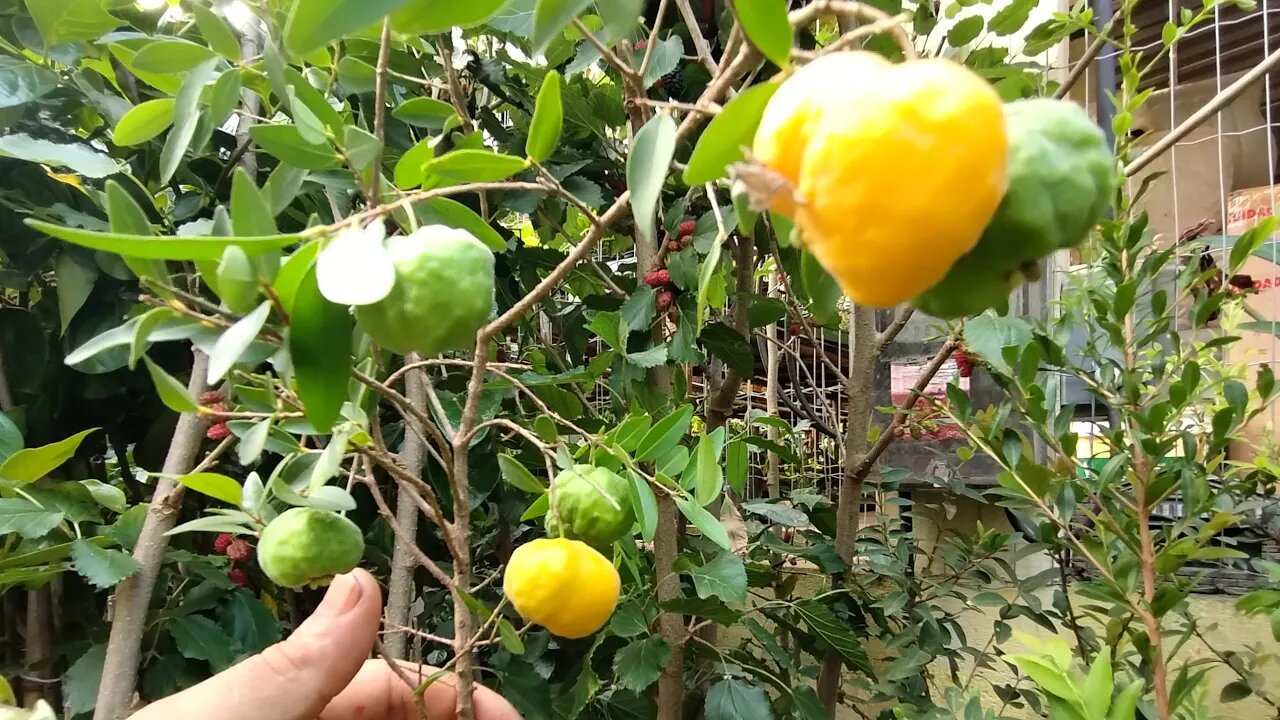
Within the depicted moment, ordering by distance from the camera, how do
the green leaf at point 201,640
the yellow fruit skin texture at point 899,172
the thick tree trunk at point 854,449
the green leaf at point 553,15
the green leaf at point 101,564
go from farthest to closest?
1. the thick tree trunk at point 854,449
2. the green leaf at point 201,640
3. the green leaf at point 101,564
4. the green leaf at point 553,15
5. the yellow fruit skin texture at point 899,172

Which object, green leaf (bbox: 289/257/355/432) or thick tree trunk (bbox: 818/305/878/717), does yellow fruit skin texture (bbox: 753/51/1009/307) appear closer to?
green leaf (bbox: 289/257/355/432)

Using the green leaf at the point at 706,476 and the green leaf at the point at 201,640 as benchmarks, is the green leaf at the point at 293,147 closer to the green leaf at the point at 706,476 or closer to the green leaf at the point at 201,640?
the green leaf at the point at 706,476

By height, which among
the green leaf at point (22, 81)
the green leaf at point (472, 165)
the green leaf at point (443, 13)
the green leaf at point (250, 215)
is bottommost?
the green leaf at point (250, 215)

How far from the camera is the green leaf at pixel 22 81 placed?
69 cm

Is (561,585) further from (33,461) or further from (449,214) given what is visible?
(33,461)

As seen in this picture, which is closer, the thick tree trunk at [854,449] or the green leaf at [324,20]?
the green leaf at [324,20]

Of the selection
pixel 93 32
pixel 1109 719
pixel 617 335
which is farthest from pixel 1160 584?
pixel 93 32

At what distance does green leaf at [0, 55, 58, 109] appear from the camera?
2.26 feet

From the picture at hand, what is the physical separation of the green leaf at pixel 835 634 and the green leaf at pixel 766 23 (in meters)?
0.79

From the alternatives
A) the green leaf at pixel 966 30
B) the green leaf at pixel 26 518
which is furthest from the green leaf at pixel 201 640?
the green leaf at pixel 966 30

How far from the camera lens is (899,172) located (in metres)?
0.19

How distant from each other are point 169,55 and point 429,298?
1.06 feet

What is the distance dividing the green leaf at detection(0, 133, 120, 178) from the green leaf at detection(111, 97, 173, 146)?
10 cm

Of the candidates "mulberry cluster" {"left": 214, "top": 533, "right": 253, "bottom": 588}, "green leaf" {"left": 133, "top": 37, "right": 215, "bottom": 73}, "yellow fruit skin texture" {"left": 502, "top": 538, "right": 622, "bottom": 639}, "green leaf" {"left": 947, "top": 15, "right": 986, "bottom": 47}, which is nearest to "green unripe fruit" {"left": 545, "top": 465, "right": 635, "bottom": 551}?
"yellow fruit skin texture" {"left": 502, "top": 538, "right": 622, "bottom": 639}
